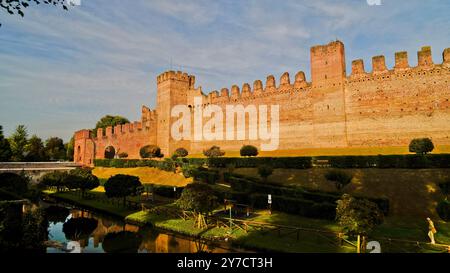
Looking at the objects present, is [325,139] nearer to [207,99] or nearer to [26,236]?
[207,99]

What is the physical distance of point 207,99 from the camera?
4050cm

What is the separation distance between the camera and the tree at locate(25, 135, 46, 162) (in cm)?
5605

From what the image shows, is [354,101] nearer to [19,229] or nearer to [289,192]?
[289,192]

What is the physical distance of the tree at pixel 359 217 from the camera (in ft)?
33.8

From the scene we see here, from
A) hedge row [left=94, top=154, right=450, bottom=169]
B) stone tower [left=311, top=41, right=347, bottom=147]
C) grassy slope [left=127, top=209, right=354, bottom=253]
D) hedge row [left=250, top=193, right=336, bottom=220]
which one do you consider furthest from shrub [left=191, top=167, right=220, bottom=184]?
stone tower [left=311, top=41, right=347, bottom=147]

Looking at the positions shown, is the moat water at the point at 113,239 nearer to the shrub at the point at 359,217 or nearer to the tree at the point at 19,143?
the shrub at the point at 359,217

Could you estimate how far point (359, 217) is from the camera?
1030 cm

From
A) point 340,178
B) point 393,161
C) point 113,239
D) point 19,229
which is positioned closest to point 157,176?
point 113,239

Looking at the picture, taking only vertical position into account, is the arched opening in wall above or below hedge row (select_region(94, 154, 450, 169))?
above

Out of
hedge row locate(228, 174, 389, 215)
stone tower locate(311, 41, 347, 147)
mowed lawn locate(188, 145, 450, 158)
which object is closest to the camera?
hedge row locate(228, 174, 389, 215)

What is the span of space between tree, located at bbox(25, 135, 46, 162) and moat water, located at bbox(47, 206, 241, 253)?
43507 millimetres

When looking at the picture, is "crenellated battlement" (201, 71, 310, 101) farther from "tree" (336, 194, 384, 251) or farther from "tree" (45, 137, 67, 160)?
"tree" (45, 137, 67, 160)

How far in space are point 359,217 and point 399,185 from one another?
29.3ft
